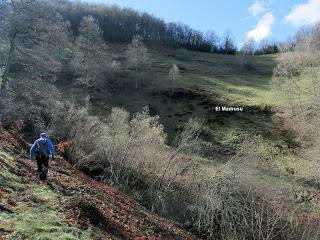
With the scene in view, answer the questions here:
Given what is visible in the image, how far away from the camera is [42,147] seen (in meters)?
19.1

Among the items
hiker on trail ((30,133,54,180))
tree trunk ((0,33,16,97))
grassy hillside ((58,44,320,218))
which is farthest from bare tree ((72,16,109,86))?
hiker on trail ((30,133,54,180))

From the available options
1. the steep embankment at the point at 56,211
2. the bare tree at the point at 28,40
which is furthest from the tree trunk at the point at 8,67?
the steep embankment at the point at 56,211

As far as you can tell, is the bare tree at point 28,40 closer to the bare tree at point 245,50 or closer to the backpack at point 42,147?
the backpack at point 42,147

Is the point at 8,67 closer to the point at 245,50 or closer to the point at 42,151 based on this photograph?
the point at 42,151

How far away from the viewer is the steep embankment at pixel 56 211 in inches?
531

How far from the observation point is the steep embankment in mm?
13477

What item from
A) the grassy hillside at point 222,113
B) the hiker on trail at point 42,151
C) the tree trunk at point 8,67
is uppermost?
the tree trunk at point 8,67

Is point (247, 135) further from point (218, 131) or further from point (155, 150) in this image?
point (155, 150)

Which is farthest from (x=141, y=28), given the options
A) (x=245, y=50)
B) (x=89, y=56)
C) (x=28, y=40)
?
(x=28, y=40)

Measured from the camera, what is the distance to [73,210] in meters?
16.0

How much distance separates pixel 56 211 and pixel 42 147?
14.3 feet

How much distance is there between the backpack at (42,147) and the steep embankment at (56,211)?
1.25 m

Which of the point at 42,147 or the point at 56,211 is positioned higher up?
the point at 42,147

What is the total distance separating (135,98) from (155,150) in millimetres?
38356
